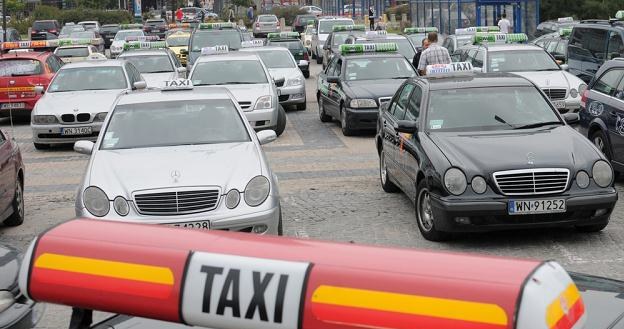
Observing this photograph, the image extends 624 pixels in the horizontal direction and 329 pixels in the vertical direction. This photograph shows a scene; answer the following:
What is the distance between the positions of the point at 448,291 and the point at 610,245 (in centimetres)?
723

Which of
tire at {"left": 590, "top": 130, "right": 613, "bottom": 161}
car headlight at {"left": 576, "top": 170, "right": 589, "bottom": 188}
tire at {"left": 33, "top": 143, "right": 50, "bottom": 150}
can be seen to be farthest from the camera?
tire at {"left": 33, "top": 143, "right": 50, "bottom": 150}

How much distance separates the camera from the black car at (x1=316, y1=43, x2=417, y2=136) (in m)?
16.9

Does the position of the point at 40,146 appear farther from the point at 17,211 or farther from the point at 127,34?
the point at 127,34

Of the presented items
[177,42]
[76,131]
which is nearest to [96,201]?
[76,131]

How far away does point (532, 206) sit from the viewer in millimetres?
8680

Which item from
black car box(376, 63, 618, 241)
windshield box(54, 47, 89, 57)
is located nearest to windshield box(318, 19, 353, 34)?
windshield box(54, 47, 89, 57)

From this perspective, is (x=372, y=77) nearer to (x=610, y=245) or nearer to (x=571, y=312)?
(x=610, y=245)

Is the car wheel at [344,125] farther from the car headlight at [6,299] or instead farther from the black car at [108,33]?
the black car at [108,33]

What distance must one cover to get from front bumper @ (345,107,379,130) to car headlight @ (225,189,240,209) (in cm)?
881

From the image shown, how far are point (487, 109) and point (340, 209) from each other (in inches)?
79.1

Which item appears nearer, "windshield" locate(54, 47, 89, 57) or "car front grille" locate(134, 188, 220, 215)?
"car front grille" locate(134, 188, 220, 215)

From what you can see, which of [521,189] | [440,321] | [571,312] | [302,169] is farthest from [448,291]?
[302,169]

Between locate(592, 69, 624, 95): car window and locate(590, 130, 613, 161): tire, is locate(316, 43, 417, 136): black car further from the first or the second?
locate(590, 130, 613, 161): tire

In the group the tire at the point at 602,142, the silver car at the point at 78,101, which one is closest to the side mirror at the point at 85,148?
the tire at the point at 602,142
